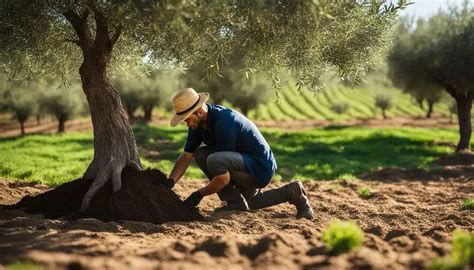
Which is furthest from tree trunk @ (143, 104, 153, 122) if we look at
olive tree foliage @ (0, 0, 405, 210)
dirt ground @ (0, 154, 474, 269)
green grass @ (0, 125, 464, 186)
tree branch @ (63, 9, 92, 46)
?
tree branch @ (63, 9, 92, 46)

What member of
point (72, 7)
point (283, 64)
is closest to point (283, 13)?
point (283, 64)

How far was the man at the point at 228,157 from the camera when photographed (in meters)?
8.20

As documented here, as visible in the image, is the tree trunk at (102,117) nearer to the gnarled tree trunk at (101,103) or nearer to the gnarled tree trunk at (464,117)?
the gnarled tree trunk at (101,103)

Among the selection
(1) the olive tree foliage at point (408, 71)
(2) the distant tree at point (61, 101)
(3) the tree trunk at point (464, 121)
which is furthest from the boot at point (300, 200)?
(2) the distant tree at point (61, 101)

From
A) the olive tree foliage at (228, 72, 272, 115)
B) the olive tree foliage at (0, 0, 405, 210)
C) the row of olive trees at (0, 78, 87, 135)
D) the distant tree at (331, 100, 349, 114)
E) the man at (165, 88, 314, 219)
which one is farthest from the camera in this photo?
the distant tree at (331, 100, 349, 114)

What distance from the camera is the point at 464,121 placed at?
2481 cm

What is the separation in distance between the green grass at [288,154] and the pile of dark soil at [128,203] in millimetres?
3463

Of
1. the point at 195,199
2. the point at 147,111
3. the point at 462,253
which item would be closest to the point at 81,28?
the point at 195,199

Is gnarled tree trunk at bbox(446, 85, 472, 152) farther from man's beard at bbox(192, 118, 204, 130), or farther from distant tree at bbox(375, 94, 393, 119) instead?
distant tree at bbox(375, 94, 393, 119)

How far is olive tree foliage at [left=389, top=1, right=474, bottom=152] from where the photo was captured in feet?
76.1

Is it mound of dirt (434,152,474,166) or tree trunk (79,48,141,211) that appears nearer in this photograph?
tree trunk (79,48,141,211)

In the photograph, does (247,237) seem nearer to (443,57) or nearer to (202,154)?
(202,154)

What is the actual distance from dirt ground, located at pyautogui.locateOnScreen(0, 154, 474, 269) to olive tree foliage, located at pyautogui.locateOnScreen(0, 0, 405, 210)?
1.83 m

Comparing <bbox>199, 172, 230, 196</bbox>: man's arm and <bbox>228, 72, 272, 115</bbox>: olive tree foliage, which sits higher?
<bbox>228, 72, 272, 115</bbox>: olive tree foliage
